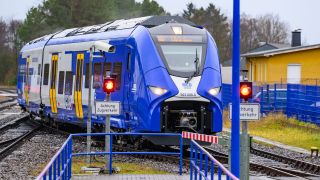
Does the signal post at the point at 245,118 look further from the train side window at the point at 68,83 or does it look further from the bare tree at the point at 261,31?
the bare tree at the point at 261,31

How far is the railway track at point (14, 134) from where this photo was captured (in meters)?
21.5

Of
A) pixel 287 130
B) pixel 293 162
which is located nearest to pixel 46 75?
pixel 287 130

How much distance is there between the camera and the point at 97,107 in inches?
599

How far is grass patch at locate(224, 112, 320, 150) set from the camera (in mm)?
25891

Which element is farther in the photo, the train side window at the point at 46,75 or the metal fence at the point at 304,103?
the metal fence at the point at 304,103

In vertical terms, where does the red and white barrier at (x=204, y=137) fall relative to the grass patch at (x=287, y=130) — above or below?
above

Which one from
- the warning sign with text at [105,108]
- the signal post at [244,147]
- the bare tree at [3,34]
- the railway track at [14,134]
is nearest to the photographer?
the signal post at [244,147]

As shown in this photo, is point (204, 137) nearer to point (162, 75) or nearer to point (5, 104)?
point (162, 75)

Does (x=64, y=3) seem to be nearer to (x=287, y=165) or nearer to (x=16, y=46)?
(x=16, y=46)

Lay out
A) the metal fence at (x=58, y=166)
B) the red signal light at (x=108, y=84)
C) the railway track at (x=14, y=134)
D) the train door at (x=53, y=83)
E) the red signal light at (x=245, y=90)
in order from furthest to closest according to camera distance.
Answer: the train door at (x=53, y=83) → the railway track at (x=14, y=134) → the red signal light at (x=108, y=84) → the red signal light at (x=245, y=90) → the metal fence at (x=58, y=166)

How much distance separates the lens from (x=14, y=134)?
28109mm

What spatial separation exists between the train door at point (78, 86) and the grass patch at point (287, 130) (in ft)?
24.4

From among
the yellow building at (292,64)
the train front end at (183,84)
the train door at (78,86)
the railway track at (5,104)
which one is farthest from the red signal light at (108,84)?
the yellow building at (292,64)

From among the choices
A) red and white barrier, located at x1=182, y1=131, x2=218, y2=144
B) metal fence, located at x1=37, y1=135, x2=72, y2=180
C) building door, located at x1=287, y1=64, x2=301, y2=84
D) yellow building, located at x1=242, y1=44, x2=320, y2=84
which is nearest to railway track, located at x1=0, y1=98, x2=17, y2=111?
yellow building, located at x1=242, y1=44, x2=320, y2=84
